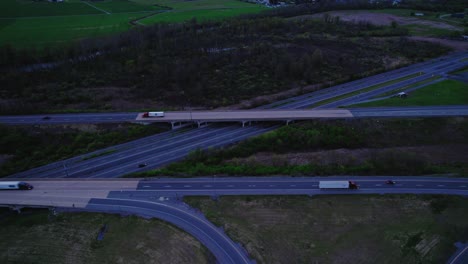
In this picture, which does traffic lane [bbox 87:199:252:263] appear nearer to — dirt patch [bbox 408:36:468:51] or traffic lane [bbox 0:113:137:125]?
traffic lane [bbox 0:113:137:125]

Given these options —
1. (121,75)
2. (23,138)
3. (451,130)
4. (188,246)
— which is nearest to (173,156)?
(188,246)

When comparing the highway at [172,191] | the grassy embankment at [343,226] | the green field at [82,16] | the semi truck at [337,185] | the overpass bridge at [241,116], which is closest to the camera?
the grassy embankment at [343,226]

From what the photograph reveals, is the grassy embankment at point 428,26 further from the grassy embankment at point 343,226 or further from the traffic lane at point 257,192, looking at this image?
the grassy embankment at point 343,226

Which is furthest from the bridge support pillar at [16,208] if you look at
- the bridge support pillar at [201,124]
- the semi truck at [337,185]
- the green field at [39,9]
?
the green field at [39,9]

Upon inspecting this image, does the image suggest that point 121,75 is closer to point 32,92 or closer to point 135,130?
point 32,92

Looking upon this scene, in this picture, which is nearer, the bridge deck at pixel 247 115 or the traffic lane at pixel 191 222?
the traffic lane at pixel 191 222

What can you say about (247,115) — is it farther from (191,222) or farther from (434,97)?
(434,97)

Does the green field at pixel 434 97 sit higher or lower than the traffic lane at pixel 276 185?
higher
